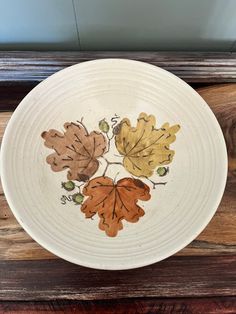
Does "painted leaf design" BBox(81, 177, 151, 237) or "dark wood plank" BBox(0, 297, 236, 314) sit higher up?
"painted leaf design" BBox(81, 177, 151, 237)

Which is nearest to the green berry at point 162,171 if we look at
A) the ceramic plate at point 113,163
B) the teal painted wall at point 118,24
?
the ceramic plate at point 113,163

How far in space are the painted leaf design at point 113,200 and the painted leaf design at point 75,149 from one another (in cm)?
2

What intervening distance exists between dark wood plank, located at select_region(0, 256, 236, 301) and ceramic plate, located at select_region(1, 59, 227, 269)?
0.14 ft

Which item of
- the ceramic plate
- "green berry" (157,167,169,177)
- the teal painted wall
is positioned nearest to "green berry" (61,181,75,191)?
the ceramic plate

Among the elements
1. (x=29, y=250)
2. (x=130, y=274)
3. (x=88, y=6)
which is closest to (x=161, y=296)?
(x=130, y=274)

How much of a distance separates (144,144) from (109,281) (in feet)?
0.65

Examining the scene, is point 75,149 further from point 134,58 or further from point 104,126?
point 134,58

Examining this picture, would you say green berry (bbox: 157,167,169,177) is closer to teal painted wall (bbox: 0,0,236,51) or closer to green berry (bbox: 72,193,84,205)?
green berry (bbox: 72,193,84,205)

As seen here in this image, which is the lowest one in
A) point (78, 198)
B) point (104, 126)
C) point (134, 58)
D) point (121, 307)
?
point (121, 307)

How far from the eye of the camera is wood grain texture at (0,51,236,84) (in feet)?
2.05

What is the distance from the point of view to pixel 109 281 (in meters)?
0.52

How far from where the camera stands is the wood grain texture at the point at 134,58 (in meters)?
0.63

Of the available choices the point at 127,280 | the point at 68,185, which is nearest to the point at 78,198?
the point at 68,185

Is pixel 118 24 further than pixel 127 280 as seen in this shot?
Yes
